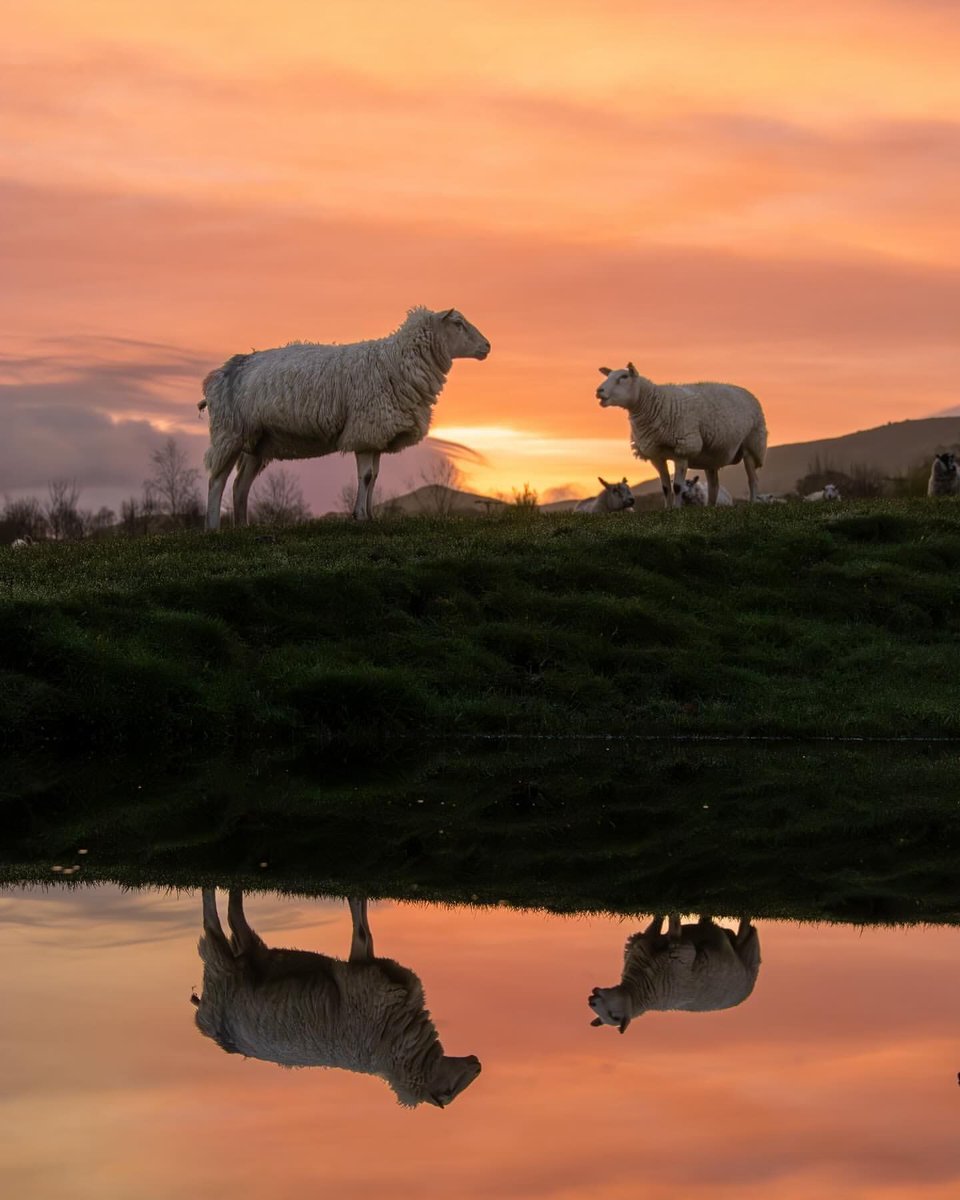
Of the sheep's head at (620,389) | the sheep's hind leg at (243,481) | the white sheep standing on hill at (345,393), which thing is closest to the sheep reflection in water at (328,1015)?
the white sheep standing on hill at (345,393)

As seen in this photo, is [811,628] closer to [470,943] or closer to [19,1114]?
[470,943]

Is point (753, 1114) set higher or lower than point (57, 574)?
lower

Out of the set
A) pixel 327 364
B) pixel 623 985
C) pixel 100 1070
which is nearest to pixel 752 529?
pixel 327 364

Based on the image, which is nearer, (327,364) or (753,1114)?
(753,1114)

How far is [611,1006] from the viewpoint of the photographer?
7695mm

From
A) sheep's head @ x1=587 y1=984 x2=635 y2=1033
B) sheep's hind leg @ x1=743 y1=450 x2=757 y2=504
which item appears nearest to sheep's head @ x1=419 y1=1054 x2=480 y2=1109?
sheep's head @ x1=587 y1=984 x2=635 y2=1033

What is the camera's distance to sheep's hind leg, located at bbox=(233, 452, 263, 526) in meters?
28.2

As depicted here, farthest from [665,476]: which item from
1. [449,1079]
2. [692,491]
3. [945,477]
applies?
[449,1079]

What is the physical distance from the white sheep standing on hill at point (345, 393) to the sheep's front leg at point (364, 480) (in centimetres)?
2

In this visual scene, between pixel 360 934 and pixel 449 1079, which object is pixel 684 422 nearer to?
pixel 360 934

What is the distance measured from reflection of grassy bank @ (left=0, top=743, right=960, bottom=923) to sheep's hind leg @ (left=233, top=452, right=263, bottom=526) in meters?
11.6

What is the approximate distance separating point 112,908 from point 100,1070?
3518 mm

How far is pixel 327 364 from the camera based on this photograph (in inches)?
1041

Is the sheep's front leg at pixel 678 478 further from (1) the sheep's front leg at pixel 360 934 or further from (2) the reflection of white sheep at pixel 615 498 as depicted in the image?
(1) the sheep's front leg at pixel 360 934
